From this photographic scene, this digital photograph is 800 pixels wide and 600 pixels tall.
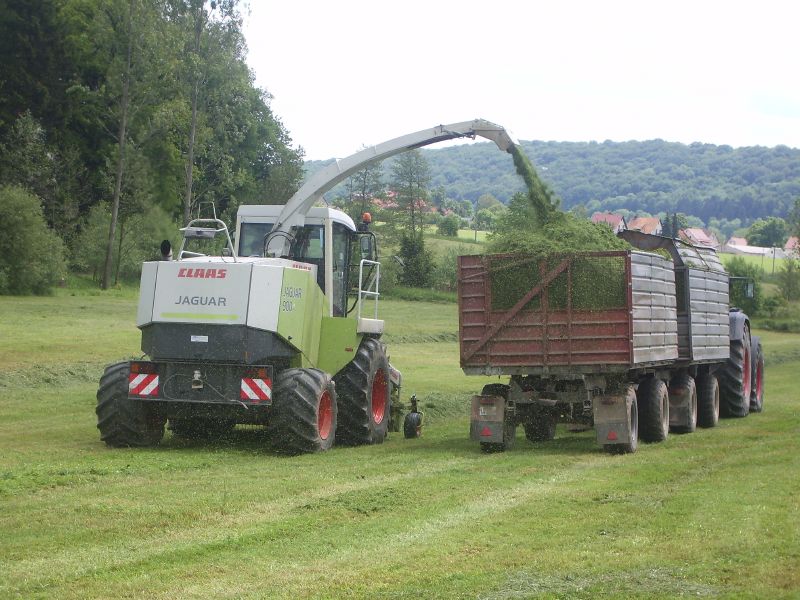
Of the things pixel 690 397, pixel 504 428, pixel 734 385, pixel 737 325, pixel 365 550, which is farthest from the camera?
pixel 737 325

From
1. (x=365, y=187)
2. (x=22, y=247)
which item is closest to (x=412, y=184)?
(x=365, y=187)

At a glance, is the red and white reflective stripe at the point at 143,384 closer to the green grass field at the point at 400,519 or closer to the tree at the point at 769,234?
the green grass field at the point at 400,519

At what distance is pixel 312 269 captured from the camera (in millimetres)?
16359

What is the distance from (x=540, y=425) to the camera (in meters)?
17.6

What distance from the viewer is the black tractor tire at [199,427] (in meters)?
16.9

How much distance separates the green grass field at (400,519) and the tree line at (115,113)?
116ft

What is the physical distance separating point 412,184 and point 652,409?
77.1 metres

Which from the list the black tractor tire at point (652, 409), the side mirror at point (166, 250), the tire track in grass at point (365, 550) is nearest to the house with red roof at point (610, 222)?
the black tractor tire at point (652, 409)

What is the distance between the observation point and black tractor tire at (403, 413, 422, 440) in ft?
59.6

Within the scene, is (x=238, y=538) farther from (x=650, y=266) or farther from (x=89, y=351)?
(x=89, y=351)

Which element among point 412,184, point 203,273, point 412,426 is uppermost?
point 412,184

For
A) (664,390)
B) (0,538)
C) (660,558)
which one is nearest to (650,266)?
(664,390)

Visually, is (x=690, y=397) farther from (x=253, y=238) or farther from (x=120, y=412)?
(x=120, y=412)

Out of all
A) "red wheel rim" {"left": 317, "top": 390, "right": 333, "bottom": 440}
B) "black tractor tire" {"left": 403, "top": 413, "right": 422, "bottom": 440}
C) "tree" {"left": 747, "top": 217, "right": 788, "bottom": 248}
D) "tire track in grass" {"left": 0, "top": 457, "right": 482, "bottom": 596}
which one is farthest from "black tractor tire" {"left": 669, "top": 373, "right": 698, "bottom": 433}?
"tree" {"left": 747, "top": 217, "right": 788, "bottom": 248}
